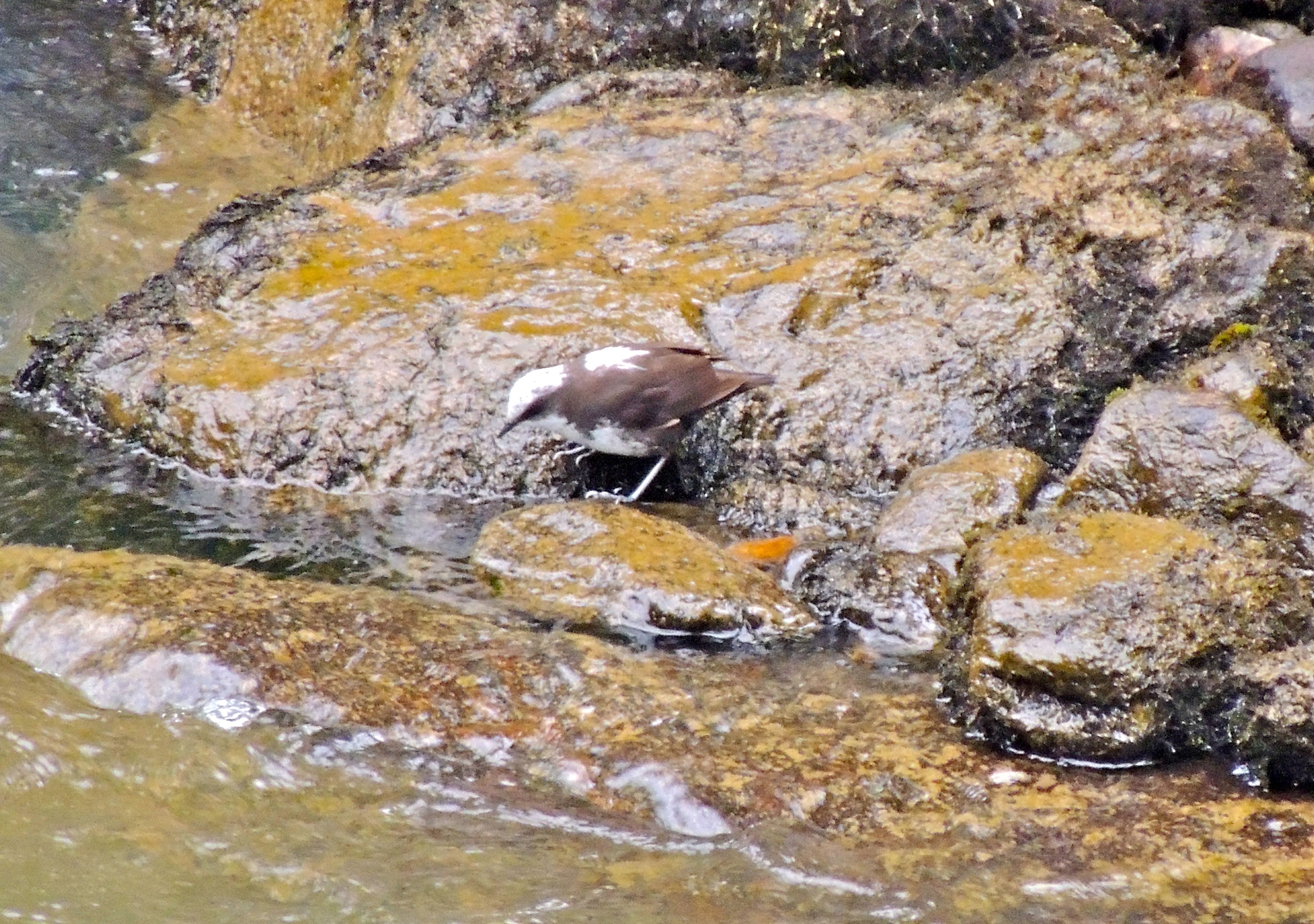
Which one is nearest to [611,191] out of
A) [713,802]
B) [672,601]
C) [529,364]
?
[529,364]

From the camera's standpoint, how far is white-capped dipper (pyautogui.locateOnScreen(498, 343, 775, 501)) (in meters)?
5.48

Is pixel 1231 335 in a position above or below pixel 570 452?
above

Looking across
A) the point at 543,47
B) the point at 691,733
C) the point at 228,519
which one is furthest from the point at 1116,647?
the point at 543,47

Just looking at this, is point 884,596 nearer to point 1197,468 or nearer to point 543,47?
point 1197,468

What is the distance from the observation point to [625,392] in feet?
18.0

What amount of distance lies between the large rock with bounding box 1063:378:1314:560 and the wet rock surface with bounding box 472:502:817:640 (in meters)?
1.25

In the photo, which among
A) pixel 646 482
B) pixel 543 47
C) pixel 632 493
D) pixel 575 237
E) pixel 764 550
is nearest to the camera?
pixel 764 550

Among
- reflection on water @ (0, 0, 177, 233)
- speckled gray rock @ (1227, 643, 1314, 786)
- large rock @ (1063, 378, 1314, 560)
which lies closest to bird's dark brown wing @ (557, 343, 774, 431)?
large rock @ (1063, 378, 1314, 560)

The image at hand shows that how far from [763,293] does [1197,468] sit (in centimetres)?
222

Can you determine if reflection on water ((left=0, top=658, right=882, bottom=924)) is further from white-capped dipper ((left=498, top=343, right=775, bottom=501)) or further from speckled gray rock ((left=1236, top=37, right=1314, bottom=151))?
speckled gray rock ((left=1236, top=37, right=1314, bottom=151))

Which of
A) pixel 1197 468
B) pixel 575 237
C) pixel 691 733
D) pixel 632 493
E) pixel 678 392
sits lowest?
pixel 632 493

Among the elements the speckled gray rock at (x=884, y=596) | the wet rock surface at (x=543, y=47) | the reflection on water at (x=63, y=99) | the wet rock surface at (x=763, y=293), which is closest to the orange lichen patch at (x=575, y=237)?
the wet rock surface at (x=763, y=293)

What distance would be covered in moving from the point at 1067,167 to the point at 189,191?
5951mm

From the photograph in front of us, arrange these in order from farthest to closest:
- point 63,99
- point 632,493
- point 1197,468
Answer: point 63,99 < point 632,493 < point 1197,468
